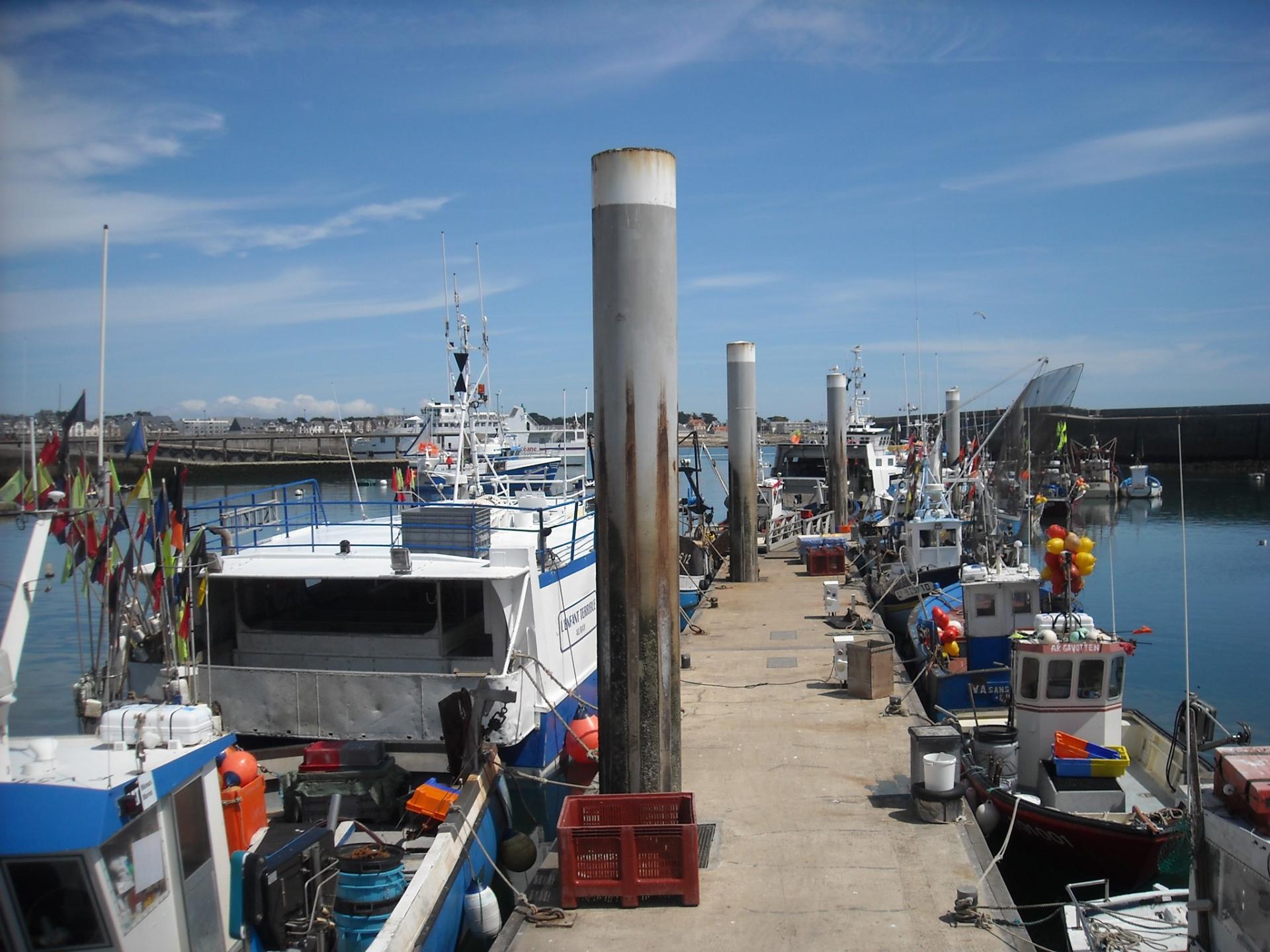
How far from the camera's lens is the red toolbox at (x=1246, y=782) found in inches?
219

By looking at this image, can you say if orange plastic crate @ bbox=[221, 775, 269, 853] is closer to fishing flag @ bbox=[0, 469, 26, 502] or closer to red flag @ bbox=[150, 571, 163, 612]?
red flag @ bbox=[150, 571, 163, 612]

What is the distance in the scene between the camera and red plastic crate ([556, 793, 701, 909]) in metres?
7.76

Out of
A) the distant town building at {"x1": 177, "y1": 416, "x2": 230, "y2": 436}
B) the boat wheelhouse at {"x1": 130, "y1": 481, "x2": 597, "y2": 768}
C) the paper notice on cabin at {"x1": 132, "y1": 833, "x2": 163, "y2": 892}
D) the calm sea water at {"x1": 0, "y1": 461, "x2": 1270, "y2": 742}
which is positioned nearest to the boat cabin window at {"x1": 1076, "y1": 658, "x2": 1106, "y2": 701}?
the calm sea water at {"x1": 0, "y1": 461, "x2": 1270, "y2": 742}

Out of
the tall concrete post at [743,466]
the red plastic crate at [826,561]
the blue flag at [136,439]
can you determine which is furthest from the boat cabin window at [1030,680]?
the red plastic crate at [826,561]

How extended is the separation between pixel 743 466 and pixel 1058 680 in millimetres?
14197

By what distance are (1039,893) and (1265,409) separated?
294ft

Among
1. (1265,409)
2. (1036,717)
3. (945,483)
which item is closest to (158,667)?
(1036,717)

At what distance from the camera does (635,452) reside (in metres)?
8.36

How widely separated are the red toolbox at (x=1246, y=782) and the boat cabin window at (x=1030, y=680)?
4784 millimetres

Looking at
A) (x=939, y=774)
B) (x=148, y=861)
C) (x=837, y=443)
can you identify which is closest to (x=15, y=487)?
(x=148, y=861)

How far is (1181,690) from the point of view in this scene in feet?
68.7

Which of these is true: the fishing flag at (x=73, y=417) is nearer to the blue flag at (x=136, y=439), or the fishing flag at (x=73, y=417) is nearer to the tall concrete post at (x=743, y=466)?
the blue flag at (x=136, y=439)

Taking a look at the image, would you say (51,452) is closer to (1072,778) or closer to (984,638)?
(1072,778)

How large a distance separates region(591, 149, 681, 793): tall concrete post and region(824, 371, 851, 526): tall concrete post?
25606 mm
